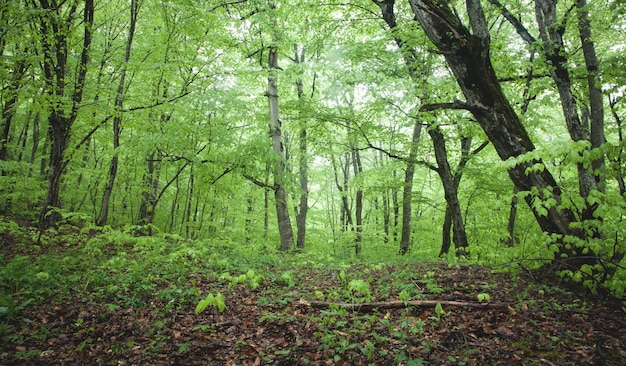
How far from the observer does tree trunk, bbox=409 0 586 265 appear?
4.54m

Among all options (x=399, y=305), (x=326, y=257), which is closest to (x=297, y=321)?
(x=399, y=305)

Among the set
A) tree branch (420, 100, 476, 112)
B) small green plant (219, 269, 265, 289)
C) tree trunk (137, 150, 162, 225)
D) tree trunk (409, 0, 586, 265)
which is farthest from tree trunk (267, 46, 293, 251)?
tree trunk (409, 0, 586, 265)

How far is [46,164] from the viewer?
13.4 meters

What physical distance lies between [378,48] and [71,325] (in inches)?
344

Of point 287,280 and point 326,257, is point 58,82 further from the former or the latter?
point 326,257

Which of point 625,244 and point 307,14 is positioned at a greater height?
point 307,14

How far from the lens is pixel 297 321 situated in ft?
12.8

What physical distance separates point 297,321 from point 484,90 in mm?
4197

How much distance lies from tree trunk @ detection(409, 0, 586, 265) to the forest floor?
1465 millimetres

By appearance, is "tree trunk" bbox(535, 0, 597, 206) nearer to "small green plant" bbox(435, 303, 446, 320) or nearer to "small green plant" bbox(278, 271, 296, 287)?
"small green plant" bbox(435, 303, 446, 320)

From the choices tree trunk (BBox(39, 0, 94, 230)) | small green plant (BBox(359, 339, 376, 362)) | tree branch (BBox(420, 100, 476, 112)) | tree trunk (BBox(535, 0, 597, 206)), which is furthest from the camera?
tree trunk (BBox(39, 0, 94, 230))

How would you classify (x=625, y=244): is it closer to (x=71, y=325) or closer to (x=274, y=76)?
(x=71, y=325)

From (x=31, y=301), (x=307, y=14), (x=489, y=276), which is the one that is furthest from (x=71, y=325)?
(x=307, y=14)

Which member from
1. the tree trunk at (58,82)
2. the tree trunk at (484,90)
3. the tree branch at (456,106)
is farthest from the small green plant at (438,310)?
the tree trunk at (58,82)
